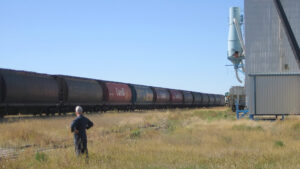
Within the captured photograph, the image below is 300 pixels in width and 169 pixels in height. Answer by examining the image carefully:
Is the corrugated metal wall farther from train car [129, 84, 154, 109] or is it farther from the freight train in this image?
train car [129, 84, 154, 109]

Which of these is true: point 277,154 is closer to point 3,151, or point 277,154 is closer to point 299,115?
point 3,151

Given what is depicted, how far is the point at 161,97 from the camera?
6134 centimetres

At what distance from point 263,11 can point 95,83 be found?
17065 millimetres

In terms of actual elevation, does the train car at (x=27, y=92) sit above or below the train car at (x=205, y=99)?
above

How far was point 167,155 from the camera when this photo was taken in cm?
1177

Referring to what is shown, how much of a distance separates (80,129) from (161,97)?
167 feet

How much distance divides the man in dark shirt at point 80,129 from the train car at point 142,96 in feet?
135

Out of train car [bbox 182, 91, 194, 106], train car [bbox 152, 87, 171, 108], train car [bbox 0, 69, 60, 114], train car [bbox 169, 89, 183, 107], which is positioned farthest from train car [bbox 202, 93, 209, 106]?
train car [bbox 0, 69, 60, 114]

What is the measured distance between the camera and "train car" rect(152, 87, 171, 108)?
196 ft

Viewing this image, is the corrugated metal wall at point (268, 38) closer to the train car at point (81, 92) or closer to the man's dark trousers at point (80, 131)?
the train car at point (81, 92)

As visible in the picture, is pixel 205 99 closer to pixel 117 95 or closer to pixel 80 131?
pixel 117 95

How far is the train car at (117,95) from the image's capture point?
43991mm

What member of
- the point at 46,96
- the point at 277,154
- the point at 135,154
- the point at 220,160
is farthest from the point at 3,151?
the point at 46,96

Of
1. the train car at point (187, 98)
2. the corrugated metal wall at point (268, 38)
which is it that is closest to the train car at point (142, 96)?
the train car at point (187, 98)
